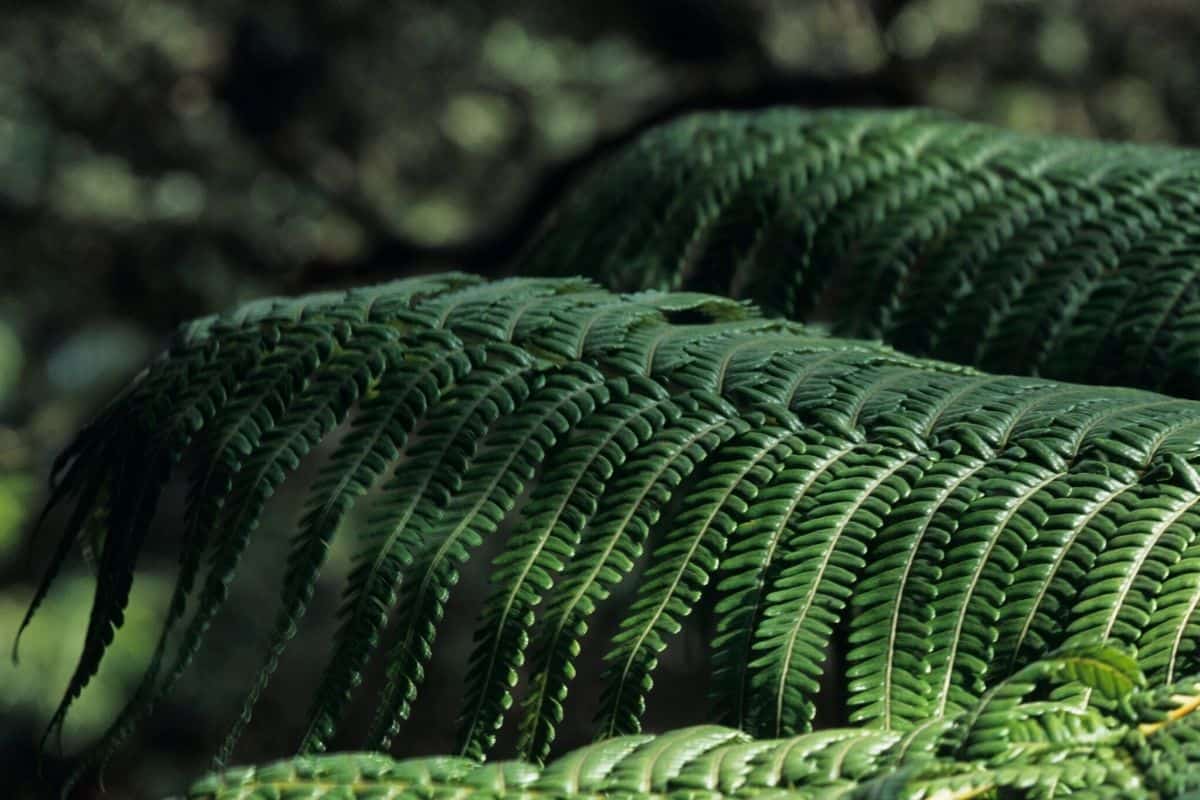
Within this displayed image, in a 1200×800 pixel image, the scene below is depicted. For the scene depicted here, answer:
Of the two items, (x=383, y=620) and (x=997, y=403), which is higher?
(x=997, y=403)

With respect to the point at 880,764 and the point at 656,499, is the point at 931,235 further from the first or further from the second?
the point at 880,764

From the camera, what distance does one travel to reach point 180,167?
3.10 meters

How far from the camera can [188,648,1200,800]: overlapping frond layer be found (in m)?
0.61

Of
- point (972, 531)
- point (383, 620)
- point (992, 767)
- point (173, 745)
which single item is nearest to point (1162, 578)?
point (972, 531)

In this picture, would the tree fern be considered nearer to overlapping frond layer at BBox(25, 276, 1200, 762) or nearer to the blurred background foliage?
overlapping frond layer at BBox(25, 276, 1200, 762)

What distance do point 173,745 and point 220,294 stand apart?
3.77 feet

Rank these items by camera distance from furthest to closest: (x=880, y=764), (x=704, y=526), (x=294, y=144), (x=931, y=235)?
(x=294, y=144), (x=931, y=235), (x=704, y=526), (x=880, y=764)

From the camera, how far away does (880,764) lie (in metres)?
0.66

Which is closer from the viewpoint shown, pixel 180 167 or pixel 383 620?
pixel 383 620

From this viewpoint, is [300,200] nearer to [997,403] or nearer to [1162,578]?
[997,403]

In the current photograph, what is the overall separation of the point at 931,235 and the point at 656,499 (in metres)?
0.68

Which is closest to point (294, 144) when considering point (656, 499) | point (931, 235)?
point (931, 235)

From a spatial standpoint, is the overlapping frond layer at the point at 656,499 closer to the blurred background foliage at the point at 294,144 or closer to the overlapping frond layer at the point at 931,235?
the overlapping frond layer at the point at 931,235

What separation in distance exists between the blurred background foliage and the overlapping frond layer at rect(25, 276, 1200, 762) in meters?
1.89
